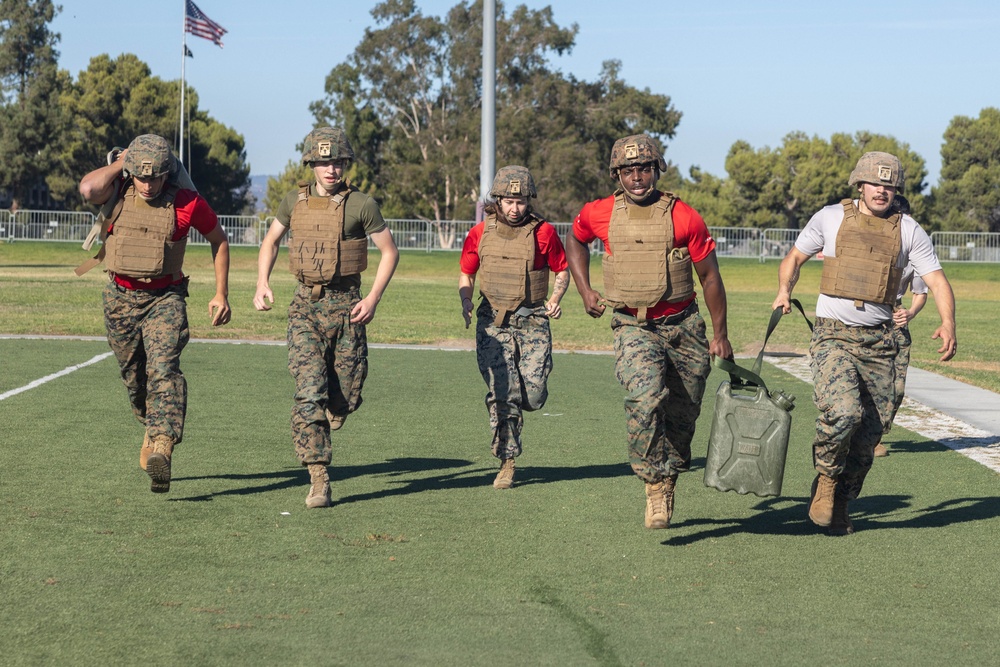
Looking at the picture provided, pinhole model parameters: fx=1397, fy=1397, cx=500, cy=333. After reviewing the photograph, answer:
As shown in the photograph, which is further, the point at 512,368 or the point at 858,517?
the point at 512,368

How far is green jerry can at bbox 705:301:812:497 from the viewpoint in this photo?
7.10 meters

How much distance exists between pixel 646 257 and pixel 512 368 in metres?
2.01

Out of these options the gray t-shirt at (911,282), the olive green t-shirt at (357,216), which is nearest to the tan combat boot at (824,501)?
the gray t-shirt at (911,282)

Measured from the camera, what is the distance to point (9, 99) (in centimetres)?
7250

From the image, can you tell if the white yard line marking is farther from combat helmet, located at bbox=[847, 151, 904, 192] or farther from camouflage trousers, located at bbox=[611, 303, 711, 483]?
combat helmet, located at bbox=[847, 151, 904, 192]

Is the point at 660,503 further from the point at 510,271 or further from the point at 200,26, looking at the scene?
the point at 200,26

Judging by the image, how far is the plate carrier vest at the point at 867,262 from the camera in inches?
286

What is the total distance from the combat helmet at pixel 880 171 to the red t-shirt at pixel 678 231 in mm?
800

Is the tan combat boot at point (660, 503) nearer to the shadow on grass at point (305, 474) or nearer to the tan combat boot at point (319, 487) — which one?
the tan combat boot at point (319, 487)

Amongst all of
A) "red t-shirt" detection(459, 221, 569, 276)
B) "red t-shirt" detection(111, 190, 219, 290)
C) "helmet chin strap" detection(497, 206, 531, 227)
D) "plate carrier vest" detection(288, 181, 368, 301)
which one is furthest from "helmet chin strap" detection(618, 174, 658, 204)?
"red t-shirt" detection(111, 190, 219, 290)

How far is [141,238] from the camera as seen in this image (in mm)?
7914

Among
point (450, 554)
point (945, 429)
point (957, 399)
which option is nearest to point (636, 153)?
point (450, 554)

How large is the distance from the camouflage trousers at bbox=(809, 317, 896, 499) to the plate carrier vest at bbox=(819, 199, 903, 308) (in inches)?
7.5

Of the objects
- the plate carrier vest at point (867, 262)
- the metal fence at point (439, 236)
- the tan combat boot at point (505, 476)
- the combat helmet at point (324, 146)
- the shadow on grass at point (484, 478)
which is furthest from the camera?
the metal fence at point (439, 236)
